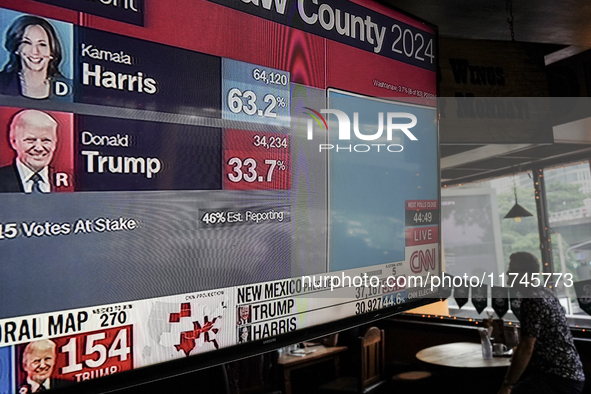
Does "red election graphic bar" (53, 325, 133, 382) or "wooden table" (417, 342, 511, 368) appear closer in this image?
"red election graphic bar" (53, 325, 133, 382)

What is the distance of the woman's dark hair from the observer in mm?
747

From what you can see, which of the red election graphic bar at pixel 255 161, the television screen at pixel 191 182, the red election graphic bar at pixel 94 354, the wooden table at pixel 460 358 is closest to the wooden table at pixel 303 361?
the wooden table at pixel 460 358

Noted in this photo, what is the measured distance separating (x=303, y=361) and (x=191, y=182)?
14.3ft

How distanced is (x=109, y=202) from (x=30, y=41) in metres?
0.28

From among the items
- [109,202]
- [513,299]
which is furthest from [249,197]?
[513,299]

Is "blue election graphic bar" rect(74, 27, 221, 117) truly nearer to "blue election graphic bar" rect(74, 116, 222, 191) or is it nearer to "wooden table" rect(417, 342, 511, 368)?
"blue election graphic bar" rect(74, 116, 222, 191)

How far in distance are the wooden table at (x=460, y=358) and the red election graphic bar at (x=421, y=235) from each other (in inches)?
122

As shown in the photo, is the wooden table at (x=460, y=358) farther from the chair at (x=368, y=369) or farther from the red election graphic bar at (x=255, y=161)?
the red election graphic bar at (x=255, y=161)

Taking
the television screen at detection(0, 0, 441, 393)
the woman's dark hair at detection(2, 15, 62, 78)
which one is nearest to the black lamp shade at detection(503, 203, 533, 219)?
the television screen at detection(0, 0, 441, 393)

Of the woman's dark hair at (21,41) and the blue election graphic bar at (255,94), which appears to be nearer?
the woman's dark hair at (21,41)

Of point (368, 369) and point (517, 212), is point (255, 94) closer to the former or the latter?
point (368, 369)

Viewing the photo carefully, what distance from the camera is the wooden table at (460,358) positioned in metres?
4.30

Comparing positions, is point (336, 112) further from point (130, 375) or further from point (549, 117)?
point (549, 117)

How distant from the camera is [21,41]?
0.76 metres
